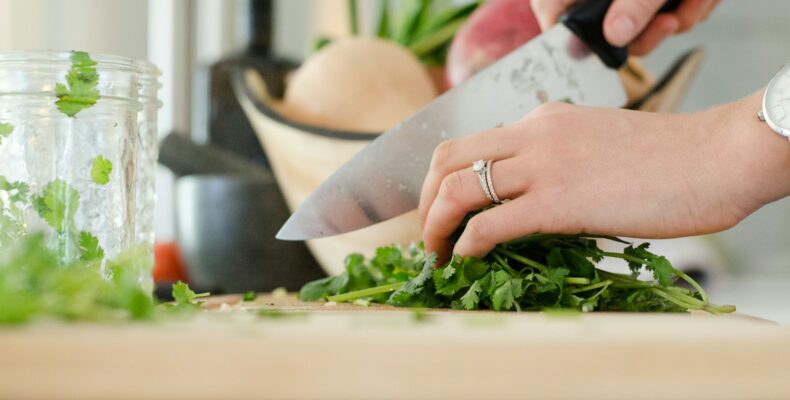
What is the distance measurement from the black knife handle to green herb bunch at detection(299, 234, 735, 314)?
0.31 meters

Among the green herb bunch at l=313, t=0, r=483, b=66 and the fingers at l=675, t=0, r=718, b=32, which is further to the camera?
the green herb bunch at l=313, t=0, r=483, b=66

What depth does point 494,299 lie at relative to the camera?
0.79 meters

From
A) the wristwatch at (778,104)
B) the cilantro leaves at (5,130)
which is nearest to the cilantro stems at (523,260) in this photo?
the wristwatch at (778,104)

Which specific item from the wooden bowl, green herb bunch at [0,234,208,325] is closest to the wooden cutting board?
green herb bunch at [0,234,208,325]

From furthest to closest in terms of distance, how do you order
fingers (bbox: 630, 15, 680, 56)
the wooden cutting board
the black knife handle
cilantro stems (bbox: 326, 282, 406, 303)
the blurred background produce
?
the blurred background produce, fingers (bbox: 630, 15, 680, 56), the black knife handle, cilantro stems (bbox: 326, 282, 406, 303), the wooden cutting board

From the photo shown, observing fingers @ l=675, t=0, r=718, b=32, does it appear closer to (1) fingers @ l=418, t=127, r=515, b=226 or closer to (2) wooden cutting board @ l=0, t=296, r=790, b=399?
(1) fingers @ l=418, t=127, r=515, b=226

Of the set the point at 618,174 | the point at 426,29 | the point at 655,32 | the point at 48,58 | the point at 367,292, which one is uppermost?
the point at 426,29

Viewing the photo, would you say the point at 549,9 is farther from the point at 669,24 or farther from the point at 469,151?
the point at 469,151

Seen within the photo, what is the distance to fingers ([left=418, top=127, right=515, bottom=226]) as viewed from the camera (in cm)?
83

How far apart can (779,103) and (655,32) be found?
507mm

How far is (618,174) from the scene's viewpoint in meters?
0.81

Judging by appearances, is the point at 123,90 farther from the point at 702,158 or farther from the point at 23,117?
the point at 702,158

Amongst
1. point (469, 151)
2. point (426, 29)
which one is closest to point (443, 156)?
point (469, 151)

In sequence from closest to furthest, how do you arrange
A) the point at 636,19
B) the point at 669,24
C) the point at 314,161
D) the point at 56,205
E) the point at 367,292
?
the point at 56,205
the point at 367,292
the point at 636,19
the point at 669,24
the point at 314,161
